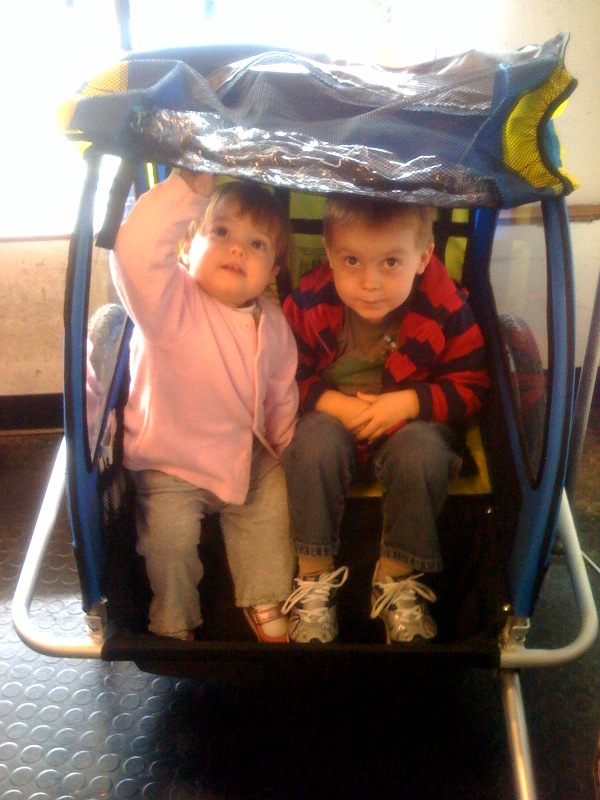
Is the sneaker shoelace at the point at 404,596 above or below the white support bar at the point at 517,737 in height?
above

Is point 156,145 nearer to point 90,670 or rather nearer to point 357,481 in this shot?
point 357,481

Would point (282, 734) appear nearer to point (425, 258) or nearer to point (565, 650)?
point (565, 650)

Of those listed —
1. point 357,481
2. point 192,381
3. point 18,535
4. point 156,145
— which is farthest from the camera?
point 18,535

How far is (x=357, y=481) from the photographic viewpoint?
1056 millimetres

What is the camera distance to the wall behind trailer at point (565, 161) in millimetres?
1434

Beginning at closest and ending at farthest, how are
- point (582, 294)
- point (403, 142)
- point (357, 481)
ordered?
point (403, 142), point (357, 481), point (582, 294)

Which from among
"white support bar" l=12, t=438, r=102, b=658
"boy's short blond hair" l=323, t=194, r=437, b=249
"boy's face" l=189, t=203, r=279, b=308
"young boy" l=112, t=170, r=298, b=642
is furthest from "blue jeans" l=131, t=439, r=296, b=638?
"boy's short blond hair" l=323, t=194, r=437, b=249

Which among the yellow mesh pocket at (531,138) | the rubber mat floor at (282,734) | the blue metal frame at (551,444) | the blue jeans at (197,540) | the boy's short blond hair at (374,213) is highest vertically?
the yellow mesh pocket at (531,138)

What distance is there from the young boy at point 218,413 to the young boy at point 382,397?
0.19 feet

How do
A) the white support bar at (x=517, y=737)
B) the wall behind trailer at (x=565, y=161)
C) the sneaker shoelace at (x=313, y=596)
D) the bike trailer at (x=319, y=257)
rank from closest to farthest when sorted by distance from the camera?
the bike trailer at (x=319, y=257)
the white support bar at (x=517, y=737)
the sneaker shoelace at (x=313, y=596)
the wall behind trailer at (x=565, y=161)

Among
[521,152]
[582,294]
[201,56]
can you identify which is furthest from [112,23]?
[582,294]

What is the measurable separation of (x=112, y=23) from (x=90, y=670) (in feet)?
4.27

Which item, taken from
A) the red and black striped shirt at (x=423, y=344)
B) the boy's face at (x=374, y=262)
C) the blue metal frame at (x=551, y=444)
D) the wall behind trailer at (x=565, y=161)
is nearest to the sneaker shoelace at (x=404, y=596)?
the blue metal frame at (x=551, y=444)

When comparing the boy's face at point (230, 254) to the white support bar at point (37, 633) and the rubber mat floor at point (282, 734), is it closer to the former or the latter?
the white support bar at point (37, 633)
